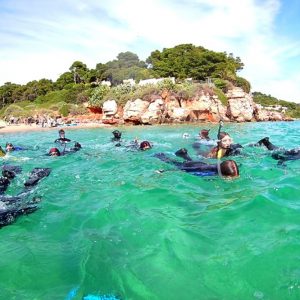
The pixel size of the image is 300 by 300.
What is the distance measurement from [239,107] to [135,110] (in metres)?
12.4

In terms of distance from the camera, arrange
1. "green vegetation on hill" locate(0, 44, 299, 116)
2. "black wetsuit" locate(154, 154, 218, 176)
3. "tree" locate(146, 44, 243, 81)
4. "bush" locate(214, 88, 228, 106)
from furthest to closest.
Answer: "tree" locate(146, 44, 243, 81) < "green vegetation on hill" locate(0, 44, 299, 116) < "bush" locate(214, 88, 228, 106) < "black wetsuit" locate(154, 154, 218, 176)

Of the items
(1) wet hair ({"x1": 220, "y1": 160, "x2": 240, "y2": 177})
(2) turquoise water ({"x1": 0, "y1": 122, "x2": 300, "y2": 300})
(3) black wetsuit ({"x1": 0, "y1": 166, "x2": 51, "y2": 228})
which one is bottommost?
(3) black wetsuit ({"x1": 0, "y1": 166, "x2": 51, "y2": 228})

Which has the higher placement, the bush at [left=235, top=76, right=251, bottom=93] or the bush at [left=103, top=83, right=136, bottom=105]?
the bush at [left=235, top=76, right=251, bottom=93]

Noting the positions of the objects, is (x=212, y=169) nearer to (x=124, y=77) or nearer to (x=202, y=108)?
(x=202, y=108)

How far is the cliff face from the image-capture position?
36572 millimetres

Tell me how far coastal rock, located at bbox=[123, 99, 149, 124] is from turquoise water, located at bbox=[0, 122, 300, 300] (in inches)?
1112

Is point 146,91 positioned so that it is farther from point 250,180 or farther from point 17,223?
point 17,223

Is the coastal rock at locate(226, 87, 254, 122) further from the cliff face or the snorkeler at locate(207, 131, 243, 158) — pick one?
the snorkeler at locate(207, 131, 243, 158)

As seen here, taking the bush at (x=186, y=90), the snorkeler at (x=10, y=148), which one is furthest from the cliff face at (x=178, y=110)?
the snorkeler at (x=10, y=148)

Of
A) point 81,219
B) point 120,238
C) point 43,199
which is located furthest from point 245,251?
point 43,199

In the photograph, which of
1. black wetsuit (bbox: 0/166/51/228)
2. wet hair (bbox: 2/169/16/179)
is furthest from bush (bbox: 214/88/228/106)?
wet hair (bbox: 2/169/16/179)

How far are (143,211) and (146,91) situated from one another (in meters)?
32.7

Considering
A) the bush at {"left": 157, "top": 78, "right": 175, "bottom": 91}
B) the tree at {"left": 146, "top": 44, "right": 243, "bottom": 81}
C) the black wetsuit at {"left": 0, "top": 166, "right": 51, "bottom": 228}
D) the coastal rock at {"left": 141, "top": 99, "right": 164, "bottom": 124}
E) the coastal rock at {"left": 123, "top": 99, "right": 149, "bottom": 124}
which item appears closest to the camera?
the black wetsuit at {"left": 0, "top": 166, "right": 51, "bottom": 228}

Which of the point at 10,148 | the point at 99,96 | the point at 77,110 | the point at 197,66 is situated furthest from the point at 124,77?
the point at 10,148
